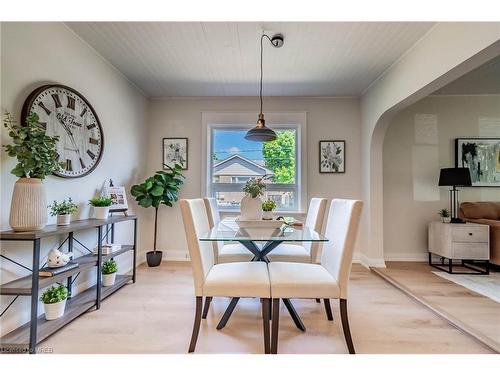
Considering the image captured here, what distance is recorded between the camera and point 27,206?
5.68 feet

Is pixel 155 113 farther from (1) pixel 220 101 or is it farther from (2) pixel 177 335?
(2) pixel 177 335

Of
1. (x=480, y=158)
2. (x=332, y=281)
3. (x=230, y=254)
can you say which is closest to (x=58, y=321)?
(x=230, y=254)

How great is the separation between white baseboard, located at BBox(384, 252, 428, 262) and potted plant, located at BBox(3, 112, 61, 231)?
4.23 meters

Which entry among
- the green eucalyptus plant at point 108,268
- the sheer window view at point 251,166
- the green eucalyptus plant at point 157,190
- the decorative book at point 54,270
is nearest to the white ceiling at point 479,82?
the sheer window view at point 251,166

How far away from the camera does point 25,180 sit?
5.78 ft

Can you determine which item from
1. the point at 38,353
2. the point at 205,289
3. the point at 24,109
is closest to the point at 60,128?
the point at 24,109

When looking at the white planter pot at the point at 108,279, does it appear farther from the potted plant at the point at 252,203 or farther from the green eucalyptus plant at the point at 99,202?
the potted plant at the point at 252,203

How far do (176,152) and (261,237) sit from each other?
2814 mm

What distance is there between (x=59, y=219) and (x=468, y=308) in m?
3.61

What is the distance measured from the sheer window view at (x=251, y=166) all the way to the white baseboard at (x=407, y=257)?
163cm

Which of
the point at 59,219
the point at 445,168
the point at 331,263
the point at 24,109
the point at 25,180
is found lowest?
the point at 331,263

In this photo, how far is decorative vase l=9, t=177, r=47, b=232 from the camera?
5.61ft

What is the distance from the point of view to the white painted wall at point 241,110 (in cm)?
406
